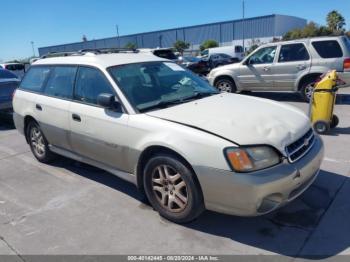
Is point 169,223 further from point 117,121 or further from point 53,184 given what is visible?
point 53,184

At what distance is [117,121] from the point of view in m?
3.67

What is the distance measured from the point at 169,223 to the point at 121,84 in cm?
165

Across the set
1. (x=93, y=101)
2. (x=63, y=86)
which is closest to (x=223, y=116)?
(x=93, y=101)

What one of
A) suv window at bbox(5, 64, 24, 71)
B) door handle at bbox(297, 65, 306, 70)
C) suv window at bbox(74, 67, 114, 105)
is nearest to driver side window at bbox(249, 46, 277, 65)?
door handle at bbox(297, 65, 306, 70)

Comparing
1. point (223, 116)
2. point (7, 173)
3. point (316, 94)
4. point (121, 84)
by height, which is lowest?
point (7, 173)

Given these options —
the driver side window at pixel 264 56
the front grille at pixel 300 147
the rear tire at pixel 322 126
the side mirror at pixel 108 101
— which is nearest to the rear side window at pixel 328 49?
the driver side window at pixel 264 56

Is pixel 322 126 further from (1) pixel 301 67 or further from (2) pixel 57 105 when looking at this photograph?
(2) pixel 57 105

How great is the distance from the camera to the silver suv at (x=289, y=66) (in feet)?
28.2

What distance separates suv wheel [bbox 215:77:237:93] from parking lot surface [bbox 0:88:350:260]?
6015mm

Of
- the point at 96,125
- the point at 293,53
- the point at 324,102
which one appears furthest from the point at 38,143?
the point at 293,53

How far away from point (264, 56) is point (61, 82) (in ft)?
22.5

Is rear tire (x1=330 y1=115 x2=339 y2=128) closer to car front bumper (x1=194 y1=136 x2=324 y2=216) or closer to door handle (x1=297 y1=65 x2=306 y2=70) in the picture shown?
door handle (x1=297 y1=65 x2=306 y2=70)

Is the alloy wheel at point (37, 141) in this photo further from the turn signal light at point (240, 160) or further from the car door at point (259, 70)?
the car door at point (259, 70)

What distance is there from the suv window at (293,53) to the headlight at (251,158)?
6.98m
